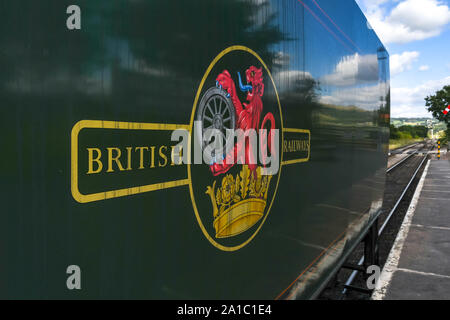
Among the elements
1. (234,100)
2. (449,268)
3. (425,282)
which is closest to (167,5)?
(234,100)

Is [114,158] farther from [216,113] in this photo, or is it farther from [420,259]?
[420,259]

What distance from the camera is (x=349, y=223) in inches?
160

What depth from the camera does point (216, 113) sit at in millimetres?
1670

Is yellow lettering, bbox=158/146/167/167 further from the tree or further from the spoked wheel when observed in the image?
the tree

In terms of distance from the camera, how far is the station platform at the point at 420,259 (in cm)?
545

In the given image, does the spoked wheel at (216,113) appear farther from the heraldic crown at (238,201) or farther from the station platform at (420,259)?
the station platform at (420,259)

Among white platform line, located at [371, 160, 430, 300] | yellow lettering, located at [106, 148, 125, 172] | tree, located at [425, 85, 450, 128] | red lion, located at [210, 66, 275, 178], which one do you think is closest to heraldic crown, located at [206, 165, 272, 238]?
red lion, located at [210, 66, 275, 178]

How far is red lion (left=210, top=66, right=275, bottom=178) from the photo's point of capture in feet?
5.70

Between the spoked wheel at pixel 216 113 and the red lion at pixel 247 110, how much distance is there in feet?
0.13

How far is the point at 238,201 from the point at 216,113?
49cm

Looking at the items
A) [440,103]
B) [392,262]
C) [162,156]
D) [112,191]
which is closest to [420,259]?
[392,262]

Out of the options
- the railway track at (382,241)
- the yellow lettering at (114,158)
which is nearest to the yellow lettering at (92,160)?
the yellow lettering at (114,158)

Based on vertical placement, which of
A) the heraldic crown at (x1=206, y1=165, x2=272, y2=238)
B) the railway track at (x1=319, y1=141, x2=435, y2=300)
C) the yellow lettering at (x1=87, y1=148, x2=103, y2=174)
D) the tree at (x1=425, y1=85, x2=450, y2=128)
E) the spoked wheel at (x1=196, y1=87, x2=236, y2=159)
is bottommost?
the railway track at (x1=319, y1=141, x2=435, y2=300)

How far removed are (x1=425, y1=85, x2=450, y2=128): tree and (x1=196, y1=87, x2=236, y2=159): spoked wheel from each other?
45335 mm
